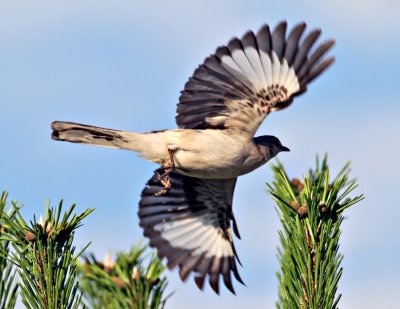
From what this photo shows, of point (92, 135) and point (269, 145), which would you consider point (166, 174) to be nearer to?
point (92, 135)

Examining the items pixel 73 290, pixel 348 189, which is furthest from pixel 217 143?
pixel 73 290

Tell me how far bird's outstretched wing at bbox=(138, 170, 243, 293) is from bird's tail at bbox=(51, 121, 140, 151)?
0.75 meters

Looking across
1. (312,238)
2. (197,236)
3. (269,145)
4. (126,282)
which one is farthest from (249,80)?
(126,282)

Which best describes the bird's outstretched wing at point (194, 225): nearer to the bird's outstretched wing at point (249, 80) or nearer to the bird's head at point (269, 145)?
the bird's head at point (269, 145)

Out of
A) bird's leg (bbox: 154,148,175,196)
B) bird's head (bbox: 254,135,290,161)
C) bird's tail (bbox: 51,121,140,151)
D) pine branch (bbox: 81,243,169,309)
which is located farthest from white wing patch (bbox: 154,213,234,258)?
pine branch (bbox: 81,243,169,309)

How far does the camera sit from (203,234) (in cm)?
706

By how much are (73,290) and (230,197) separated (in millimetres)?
3947

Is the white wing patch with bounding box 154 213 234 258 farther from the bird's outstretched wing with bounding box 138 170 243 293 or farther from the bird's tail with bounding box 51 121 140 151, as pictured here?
the bird's tail with bounding box 51 121 140 151

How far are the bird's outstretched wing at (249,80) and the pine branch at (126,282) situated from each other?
3185 mm

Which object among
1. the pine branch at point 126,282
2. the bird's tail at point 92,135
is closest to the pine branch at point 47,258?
the pine branch at point 126,282

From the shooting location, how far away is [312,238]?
3.83 meters

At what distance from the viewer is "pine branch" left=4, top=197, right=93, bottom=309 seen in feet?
10.6

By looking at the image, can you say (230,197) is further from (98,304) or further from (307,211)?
(98,304)

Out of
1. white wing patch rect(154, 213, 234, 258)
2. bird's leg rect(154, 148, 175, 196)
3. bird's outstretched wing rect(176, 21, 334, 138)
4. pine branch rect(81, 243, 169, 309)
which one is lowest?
pine branch rect(81, 243, 169, 309)
